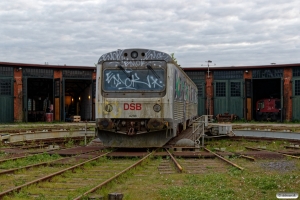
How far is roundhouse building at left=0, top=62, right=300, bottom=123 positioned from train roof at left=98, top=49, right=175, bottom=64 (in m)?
24.1

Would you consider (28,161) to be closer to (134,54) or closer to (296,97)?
(134,54)

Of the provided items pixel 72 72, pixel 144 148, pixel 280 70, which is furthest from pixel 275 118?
pixel 144 148

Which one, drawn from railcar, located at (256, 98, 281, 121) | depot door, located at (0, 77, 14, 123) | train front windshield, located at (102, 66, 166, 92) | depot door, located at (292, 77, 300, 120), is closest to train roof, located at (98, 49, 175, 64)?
train front windshield, located at (102, 66, 166, 92)

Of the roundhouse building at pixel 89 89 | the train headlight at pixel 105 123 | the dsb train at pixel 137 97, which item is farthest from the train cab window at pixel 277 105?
the train headlight at pixel 105 123

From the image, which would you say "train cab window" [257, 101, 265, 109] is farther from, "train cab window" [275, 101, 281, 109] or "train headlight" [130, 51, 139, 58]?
"train headlight" [130, 51, 139, 58]

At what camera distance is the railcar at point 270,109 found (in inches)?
1655

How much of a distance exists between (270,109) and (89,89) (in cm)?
1835

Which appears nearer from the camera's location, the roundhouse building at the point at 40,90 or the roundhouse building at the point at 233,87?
the roundhouse building at the point at 40,90

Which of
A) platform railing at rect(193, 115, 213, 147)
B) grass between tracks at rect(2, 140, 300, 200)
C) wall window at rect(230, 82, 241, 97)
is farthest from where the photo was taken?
wall window at rect(230, 82, 241, 97)

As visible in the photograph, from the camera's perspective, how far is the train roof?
44.6ft

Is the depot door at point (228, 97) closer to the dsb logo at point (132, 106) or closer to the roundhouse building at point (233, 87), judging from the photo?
the roundhouse building at point (233, 87)

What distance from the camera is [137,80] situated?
1351 centimetres

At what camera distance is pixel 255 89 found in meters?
48.1

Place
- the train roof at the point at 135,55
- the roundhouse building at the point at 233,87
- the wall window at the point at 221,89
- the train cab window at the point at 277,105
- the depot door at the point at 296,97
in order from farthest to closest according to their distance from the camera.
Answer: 1. the train cab window at the point at 277,105
2. the wall window at the point at 221,89
3. the roundhouse building at the point at 233,87
4. the depot door at the point at 296,97
5. the train roof at the point at 135,55
